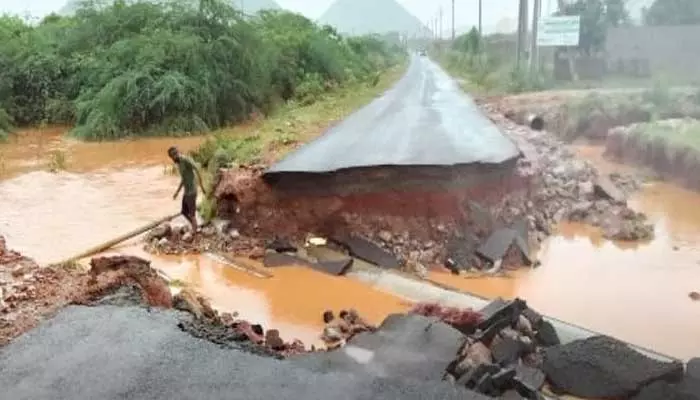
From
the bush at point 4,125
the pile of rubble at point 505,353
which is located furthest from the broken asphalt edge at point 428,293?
the bush at point 4,125

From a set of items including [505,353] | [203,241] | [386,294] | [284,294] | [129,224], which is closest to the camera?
[505,353]

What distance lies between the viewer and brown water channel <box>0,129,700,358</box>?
9602 mm

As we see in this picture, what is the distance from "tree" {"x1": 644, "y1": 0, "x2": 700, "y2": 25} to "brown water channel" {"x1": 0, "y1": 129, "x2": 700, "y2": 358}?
17246 millimetres

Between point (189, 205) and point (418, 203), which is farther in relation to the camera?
point (189, 205)

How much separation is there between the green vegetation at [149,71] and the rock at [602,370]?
20454 millimetres

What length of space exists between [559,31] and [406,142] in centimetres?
2018

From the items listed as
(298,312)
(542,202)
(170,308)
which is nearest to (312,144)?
(542,202)

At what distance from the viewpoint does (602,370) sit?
6.99m

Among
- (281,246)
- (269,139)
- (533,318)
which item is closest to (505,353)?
(533,318)

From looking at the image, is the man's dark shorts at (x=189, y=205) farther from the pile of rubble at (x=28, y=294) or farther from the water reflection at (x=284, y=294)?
the pile of rubble at (x=28, y=294)

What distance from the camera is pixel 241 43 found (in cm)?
2894

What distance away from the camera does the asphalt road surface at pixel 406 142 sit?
12633 mm

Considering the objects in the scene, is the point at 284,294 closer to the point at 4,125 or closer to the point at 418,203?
the point at 418,203

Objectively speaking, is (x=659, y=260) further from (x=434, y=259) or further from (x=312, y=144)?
(x=312, y=144)
